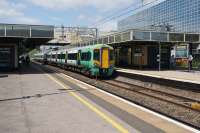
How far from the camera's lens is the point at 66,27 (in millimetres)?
60469

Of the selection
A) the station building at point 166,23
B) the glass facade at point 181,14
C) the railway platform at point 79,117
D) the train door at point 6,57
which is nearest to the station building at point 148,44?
the station building at point 166,23

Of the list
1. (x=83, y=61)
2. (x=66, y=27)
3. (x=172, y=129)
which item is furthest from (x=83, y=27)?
(x=172, y=129)

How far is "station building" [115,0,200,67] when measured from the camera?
129ft

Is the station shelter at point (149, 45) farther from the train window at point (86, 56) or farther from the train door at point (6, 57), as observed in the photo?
the train door at point (6, 57)

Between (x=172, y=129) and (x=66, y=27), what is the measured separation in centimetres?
5248

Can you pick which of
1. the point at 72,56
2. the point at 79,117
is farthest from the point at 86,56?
the point at 79,117

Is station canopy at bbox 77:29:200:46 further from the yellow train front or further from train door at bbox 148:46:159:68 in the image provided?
the yellow train front

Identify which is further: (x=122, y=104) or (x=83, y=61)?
(x=83, y=61)

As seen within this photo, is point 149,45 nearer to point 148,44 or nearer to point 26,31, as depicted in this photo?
point 148,44

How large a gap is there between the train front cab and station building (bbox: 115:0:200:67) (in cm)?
798

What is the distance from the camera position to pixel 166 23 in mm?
78500

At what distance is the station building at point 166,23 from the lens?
39.3m

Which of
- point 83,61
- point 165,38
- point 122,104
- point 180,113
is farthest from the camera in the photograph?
point 165,38

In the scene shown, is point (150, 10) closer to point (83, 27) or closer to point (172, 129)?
point (83, 27)
